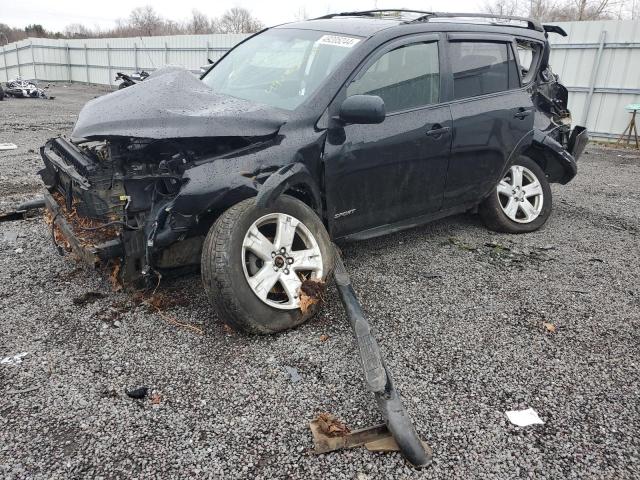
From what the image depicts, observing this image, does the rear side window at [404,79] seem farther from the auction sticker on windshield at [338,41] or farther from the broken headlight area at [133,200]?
the broken headlight area at [133,200]

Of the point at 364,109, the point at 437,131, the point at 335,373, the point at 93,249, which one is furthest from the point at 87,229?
the point at 437,131

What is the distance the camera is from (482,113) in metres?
4.25

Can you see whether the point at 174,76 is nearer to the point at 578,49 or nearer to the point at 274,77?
the point at 274,77

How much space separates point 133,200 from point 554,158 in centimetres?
417

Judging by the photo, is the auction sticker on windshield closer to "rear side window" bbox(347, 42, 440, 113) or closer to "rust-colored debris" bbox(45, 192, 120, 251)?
"rear side window" bbox(347, 42, 440, 113)

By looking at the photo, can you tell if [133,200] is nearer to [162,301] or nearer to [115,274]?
[115,274]

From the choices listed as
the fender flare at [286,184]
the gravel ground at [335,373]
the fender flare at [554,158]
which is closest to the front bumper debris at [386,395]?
the gravel ground at [335,373]

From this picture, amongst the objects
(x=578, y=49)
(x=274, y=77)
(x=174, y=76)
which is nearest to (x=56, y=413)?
(x=174, y=76)

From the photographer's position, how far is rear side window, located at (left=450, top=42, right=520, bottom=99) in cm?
413

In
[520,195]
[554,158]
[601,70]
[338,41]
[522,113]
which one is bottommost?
[520,195]

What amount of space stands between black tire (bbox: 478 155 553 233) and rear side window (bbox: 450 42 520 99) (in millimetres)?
800

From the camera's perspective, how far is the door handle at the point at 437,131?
3.88 meters

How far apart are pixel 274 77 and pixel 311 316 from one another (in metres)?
1.89

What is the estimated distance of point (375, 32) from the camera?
3680 millimetres
